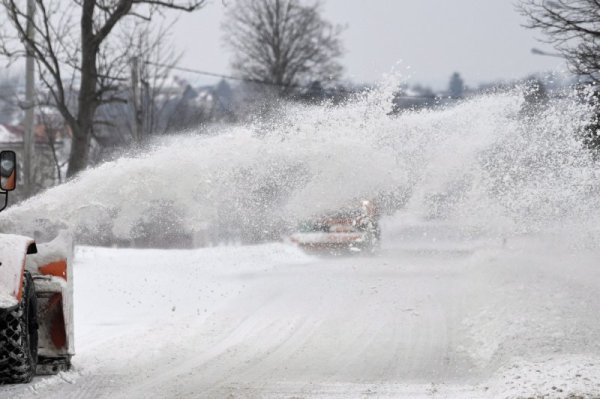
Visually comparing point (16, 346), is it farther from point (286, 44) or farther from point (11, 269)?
point (286, 44)

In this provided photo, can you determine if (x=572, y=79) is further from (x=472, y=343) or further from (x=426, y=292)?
(x=472, y=343)

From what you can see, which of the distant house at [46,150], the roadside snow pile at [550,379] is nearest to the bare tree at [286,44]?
the distant house at [46,150]

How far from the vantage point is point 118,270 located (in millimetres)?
16203

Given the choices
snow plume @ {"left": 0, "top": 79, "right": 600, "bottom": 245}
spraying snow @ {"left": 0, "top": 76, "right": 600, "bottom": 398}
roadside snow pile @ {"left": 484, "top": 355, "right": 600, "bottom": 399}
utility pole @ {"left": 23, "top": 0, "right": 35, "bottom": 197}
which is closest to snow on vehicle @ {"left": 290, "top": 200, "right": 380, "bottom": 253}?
spraying snow @ {"left": 0, "top": 76, "right": 600, "bottom": 398}

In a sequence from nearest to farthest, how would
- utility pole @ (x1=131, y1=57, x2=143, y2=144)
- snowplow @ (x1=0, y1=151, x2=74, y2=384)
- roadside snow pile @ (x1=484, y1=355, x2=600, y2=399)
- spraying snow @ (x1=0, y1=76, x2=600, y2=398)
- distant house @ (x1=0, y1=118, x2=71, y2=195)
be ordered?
1. snowplow @ (x1=0, y1=151, x2=74, y2=384)
2. roadside snow pile @ (x1=484, y1=355, x2=600, y2=399)
3. spraying snow @ (x1=0, y1=76, x2=600, y2=398)
4. utility pole @ (x1=131, y1=57, x2=143, y2=144)
5. distant house @ (x1=0, y1=118, x2=71, y2=195)

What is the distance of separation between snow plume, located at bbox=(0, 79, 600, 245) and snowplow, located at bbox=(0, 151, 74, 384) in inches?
124

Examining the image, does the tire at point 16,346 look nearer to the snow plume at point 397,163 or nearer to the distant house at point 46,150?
the snow plume at point 397,163

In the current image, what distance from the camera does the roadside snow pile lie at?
690 centimetres

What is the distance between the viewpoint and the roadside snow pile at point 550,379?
6.90 m

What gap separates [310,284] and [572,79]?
4.72 meters

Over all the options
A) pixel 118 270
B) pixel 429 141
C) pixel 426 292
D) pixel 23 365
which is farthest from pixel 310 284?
pixel 23 365

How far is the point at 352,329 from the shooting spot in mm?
10219

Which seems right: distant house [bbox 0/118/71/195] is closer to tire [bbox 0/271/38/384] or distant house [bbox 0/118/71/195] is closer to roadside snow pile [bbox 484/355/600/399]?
tire [bbox 0/271/38/384]

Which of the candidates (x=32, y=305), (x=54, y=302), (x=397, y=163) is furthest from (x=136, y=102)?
(x=32, y=305)
